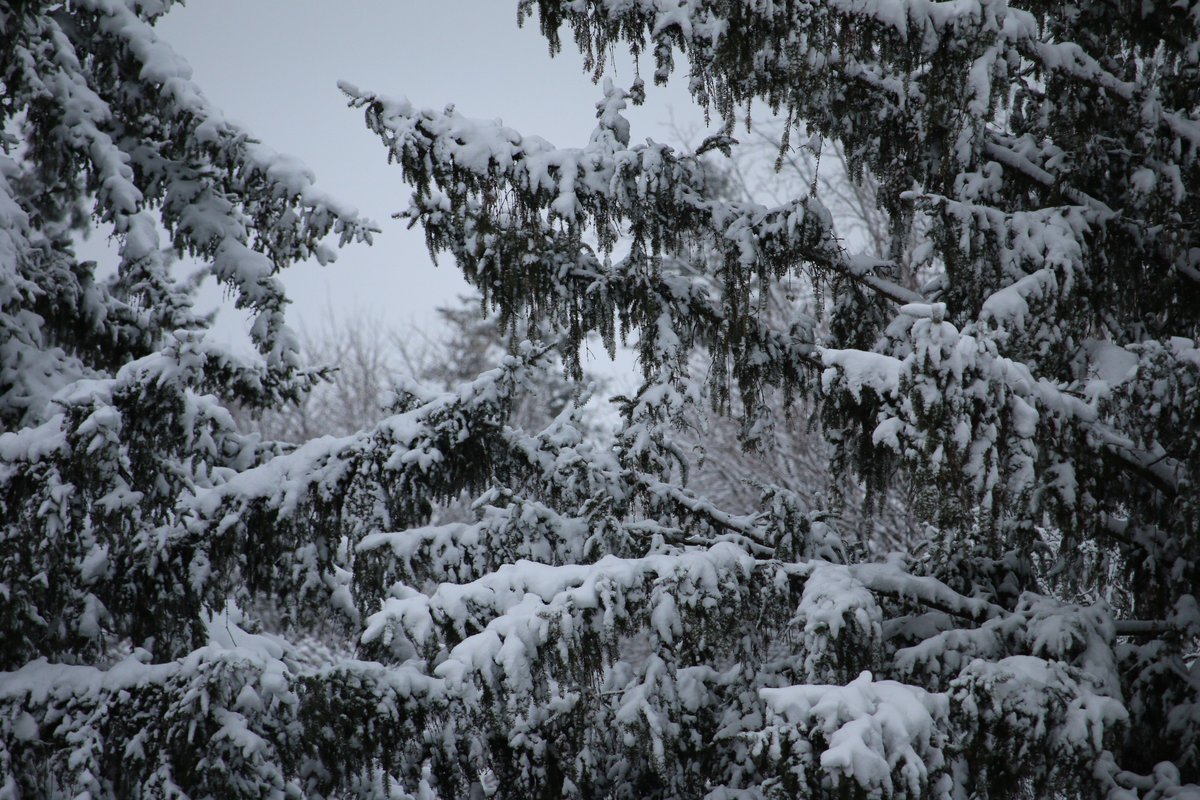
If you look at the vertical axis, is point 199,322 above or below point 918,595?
above

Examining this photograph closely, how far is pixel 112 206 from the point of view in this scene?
6004 mm

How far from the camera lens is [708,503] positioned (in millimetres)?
4695

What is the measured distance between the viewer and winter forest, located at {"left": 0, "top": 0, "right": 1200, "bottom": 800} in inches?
121

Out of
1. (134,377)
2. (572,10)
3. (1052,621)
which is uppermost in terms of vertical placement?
(572,10)

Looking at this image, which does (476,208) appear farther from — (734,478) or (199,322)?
(734,478)

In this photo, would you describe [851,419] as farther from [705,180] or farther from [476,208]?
[476,208]

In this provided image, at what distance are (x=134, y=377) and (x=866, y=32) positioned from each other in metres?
3.48

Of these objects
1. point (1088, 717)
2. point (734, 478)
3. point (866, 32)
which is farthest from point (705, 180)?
point (734, 478)

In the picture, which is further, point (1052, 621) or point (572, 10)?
point (572, 10)

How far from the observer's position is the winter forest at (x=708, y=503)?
306 centimetres

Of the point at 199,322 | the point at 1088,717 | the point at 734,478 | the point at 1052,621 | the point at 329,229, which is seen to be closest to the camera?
the point at 1088,717

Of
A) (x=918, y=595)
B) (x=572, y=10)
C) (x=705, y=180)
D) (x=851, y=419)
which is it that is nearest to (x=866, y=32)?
(x=705, y=180)

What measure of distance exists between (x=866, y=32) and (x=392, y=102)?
1.99m

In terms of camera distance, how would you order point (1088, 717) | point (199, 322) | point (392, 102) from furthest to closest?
point (199, 322) → point (392, 102) → point (1088, 717)
